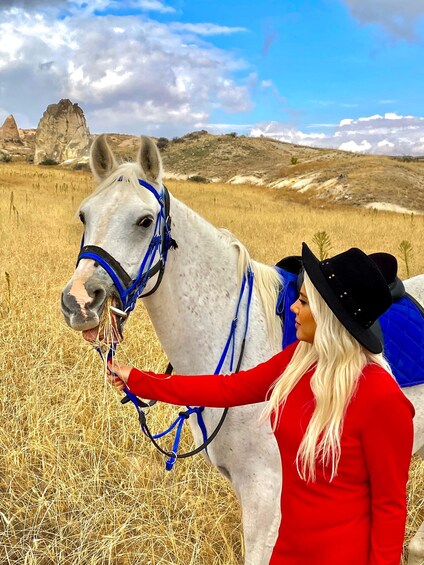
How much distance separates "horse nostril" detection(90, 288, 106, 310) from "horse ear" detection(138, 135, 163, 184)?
686mm

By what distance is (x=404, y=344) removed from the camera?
8.08 ft

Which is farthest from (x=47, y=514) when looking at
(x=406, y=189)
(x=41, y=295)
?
(x=406, y=189)

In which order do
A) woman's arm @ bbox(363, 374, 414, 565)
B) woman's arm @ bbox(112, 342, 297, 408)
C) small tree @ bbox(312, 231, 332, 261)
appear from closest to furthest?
woman's arm @ bbox(363, 374, 414, 565)
woman's arm @ bbox(112, 342, 297, 408)
small tree @ bbox(312, 231, 332, 261)

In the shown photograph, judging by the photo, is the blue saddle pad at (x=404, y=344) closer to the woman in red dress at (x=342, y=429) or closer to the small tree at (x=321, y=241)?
the woman in red dress at (x=342, y=429)

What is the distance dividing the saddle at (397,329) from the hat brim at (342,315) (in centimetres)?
96

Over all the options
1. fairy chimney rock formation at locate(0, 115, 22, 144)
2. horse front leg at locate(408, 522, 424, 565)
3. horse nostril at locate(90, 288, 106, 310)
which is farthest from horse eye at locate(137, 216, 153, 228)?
fairy chimney rock formation at locate(0, 115, 22, 144)

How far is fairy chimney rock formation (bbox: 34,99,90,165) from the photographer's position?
6016 cm

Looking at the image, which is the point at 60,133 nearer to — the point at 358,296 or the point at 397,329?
the point at 397,329

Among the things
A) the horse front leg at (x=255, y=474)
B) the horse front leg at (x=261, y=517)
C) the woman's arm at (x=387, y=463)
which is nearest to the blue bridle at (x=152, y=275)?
the horse front leg at (x=255, y=474)

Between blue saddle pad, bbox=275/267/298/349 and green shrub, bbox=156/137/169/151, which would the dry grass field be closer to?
blue saddle pad, bbox=275/267/298/349

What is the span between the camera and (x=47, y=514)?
2.99m

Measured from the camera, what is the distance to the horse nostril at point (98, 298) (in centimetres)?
189

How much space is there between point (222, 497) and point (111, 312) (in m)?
1.90

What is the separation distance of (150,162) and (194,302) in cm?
75
